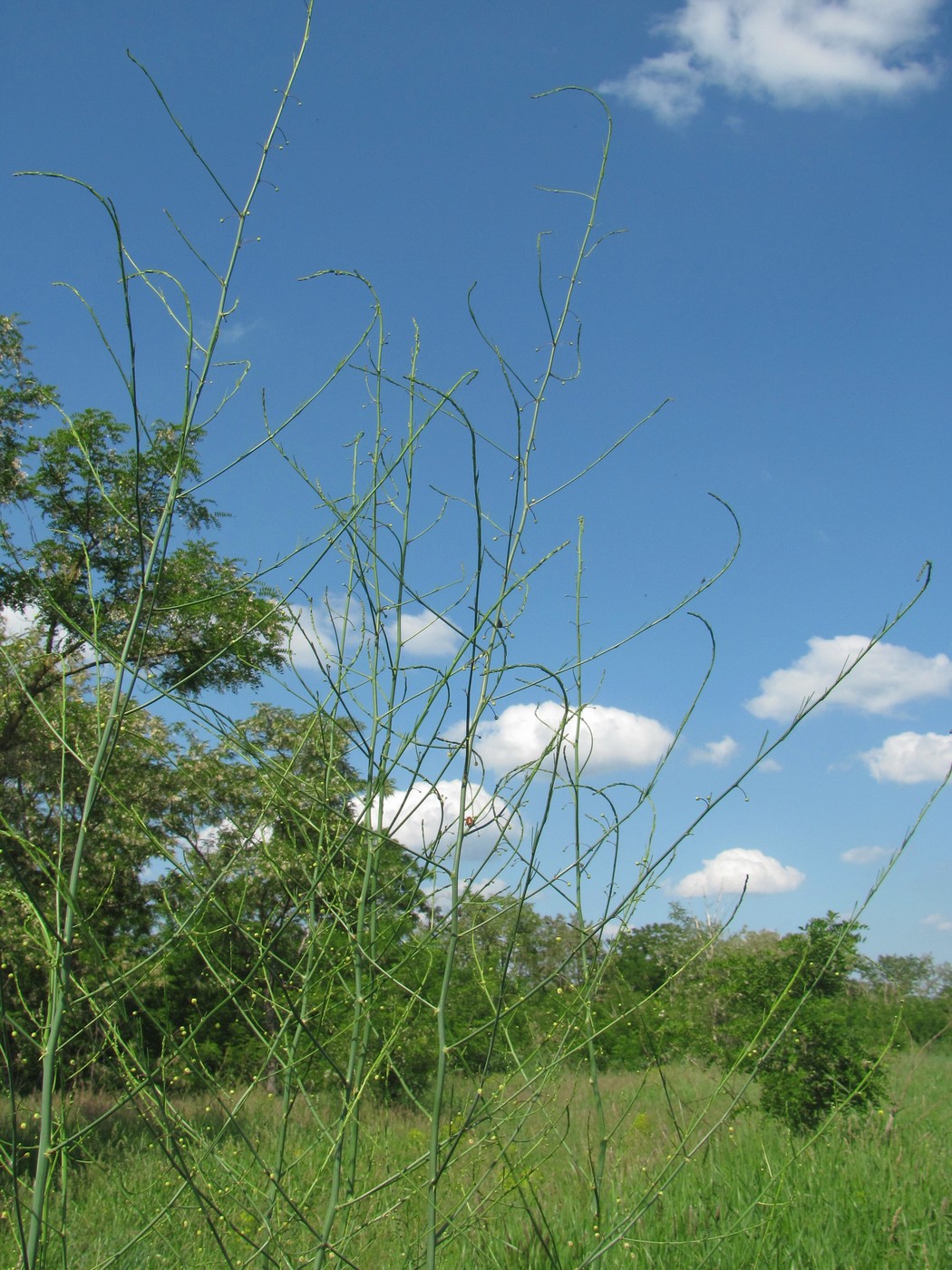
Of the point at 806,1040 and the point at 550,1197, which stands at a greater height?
the point at 806,1040

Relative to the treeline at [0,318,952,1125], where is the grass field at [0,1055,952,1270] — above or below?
below

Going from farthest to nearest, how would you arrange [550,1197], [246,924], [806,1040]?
[806,1040], [550,1197], [246,924]

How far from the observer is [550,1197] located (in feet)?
14.0

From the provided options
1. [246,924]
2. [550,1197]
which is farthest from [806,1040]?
[246,924]

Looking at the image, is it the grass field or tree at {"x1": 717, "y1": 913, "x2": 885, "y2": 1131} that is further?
tree at {"x1": 717, "y1": 913, "x2": 885, "y2": 1131}

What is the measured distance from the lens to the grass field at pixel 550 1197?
1.36 m

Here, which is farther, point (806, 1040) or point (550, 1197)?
point (806, 1040)

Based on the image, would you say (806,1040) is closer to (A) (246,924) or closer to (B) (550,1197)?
(B) (550,1197)

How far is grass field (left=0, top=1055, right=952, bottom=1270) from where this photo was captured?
136 centimetres

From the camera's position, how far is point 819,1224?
127 inches

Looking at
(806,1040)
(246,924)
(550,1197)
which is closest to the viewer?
(246,924)

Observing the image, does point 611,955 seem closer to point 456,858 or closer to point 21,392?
point 456,858

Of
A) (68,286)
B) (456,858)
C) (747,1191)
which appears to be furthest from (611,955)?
(747,1191)

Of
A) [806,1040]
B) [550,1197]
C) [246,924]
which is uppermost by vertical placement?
[246,924]
